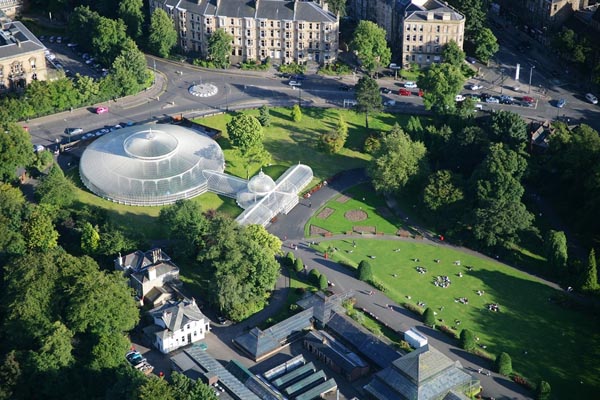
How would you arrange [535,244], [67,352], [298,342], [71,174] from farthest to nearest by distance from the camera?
[71,174], [535,244], [298,342], [67,352]

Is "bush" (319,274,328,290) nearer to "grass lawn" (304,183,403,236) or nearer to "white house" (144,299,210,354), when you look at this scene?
"grass lawn" (304,183,403,236)

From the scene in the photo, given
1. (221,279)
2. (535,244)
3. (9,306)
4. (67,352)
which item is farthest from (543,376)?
(9,306)

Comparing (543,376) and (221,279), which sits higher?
(221,279)

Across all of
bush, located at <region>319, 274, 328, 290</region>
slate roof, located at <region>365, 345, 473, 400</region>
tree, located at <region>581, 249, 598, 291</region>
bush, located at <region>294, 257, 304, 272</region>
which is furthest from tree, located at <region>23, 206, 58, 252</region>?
tree, located at <region>581, 249, 598, 291</region>

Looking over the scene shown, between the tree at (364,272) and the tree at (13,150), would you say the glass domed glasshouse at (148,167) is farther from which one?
the tree at (364,272)

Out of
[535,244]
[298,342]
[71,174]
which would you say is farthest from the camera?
[71,174]

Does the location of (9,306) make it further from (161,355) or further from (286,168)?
(286,168)

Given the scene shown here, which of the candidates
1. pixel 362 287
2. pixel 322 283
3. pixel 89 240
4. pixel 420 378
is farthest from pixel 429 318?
pixel 89 240
